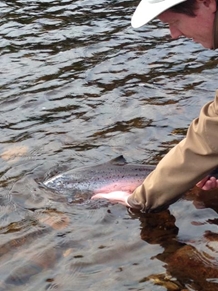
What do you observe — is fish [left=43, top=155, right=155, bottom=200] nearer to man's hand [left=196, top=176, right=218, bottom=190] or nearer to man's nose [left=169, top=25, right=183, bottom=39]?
man's hand [left=196, top=176, right=218, bottom=190]

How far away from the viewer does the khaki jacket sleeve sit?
383 centimetres

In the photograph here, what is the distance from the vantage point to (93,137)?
20.0 feet

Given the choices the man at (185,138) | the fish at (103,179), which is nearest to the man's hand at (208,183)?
the man at (185,138)

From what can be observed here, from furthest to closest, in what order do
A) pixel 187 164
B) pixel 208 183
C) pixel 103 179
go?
pixel 103 179
pixel 208 183
pixel 187 164

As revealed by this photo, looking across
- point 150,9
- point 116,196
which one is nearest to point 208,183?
point 116,196

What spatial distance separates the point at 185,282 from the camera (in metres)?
3.87

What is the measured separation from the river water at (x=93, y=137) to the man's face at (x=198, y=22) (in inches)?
54.4

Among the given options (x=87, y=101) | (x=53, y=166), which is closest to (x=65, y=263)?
(x=53, y=166)

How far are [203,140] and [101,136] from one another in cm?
233

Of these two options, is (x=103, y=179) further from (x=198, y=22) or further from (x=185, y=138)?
(x=198, y=22)

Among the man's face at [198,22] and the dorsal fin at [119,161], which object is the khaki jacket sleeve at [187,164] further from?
the dorsal fin at [119,161]

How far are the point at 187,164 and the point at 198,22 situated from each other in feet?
Answer: 3.00

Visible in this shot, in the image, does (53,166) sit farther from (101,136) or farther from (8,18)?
(8,18)

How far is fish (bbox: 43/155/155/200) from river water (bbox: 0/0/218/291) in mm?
98
